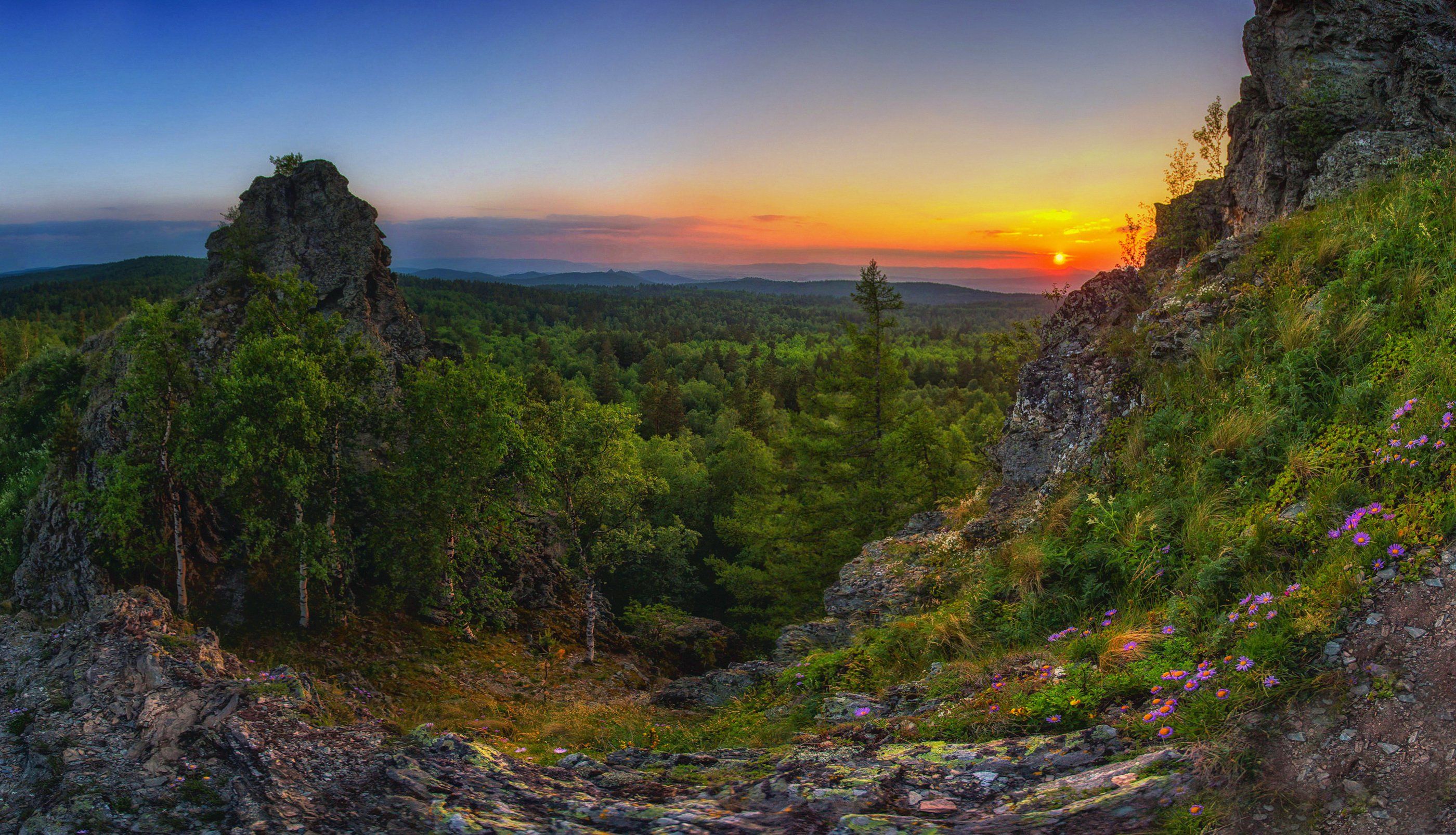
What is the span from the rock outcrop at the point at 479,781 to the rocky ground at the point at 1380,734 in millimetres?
484

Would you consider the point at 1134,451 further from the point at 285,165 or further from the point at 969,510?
the point at 285,165

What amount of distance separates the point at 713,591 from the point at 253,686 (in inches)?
1068

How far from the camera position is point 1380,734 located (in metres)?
3.45

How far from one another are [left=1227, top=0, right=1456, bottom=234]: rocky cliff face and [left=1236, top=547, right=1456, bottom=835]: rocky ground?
26.0 ft

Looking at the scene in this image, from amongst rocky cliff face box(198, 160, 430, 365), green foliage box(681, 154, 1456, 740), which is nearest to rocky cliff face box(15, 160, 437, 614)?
rocky cliff face box(198, 160, 430, 365)

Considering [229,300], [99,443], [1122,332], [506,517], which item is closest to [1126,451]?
[1122,332]

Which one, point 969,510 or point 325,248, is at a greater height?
point 325,248

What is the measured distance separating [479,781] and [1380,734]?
5.27m

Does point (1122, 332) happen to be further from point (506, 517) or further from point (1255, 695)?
point (506, 517)

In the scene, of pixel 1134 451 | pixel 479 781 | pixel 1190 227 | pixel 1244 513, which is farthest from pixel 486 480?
pixel 1190 227

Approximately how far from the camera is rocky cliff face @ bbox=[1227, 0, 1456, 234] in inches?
371

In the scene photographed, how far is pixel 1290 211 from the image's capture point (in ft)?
32.4

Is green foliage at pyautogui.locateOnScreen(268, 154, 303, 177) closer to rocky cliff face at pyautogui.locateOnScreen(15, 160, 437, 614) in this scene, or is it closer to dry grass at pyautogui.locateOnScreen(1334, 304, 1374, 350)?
rocky cliff face at pyautogui.locateOnScreen(15, 160, 437, 614)

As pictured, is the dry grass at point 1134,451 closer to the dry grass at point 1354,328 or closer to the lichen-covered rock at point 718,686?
the dry grass at point 1354,328
